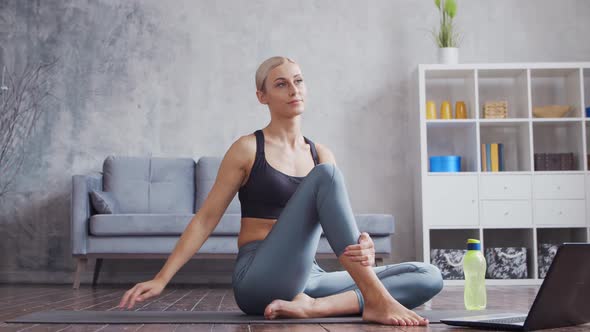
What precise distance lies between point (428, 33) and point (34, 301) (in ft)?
11.8

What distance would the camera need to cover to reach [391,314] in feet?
6.07

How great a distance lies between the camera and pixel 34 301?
3.29 meters

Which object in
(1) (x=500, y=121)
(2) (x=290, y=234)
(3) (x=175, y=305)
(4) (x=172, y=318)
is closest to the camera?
(2) (x=290, y=234)

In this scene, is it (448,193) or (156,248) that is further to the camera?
(448,193)

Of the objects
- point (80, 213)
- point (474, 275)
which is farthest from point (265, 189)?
point (80, 213)

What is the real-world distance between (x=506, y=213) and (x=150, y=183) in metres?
2.58

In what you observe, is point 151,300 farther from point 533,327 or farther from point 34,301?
point 533,327

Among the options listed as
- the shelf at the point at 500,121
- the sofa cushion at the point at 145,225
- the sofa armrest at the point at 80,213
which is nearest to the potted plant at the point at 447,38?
the shelf at the point at 500,121

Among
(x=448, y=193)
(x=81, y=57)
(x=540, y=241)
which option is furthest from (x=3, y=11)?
(x=540, y=241)

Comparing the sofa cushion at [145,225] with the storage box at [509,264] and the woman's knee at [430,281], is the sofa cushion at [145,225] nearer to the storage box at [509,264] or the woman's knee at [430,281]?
the storage box at [509,264]

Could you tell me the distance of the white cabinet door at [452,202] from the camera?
4879mm

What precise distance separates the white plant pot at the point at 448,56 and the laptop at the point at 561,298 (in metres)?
3.38

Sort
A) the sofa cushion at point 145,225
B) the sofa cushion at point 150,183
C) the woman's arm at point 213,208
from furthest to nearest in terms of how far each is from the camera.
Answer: the sofa cushion at point 150,183
the sofa cushion at point 145,225
the woman's arm at point 213,208

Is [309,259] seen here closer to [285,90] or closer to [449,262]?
[285,90]
